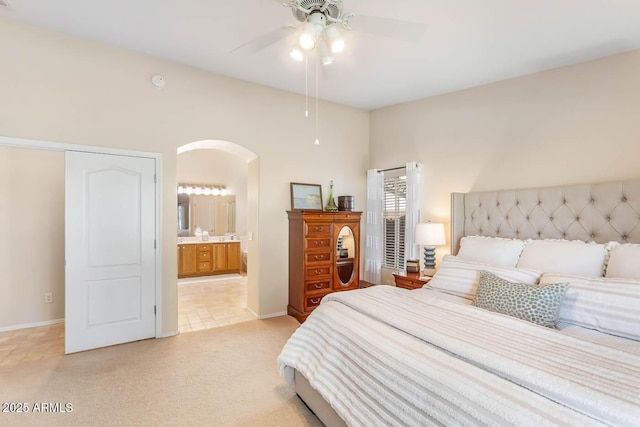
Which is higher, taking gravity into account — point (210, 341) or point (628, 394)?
point (628, 394)

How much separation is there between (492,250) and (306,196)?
91.8 inches

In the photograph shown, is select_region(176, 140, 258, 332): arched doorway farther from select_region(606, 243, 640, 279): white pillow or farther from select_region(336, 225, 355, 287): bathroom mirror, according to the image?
select_region(606, 243, 640, 279): white pillow

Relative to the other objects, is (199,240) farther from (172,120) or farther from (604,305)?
(604,305)

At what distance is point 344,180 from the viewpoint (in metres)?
4.50

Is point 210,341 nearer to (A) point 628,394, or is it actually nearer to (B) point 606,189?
(A) point 628,394

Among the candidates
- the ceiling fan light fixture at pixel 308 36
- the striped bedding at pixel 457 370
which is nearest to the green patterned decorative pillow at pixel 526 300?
the striped bedding at pixel 457 370

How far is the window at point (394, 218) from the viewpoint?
13.6 feet

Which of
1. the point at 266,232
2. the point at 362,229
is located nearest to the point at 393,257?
the point at 362,229

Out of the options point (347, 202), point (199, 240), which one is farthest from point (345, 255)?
point (199, 240)

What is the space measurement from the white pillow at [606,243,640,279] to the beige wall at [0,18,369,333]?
2.96 m

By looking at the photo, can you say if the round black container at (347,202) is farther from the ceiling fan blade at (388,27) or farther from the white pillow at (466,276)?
the ceiling fan blade at (388,27)

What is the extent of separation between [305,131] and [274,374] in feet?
9.85

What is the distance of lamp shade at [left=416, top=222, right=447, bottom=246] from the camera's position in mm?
3297

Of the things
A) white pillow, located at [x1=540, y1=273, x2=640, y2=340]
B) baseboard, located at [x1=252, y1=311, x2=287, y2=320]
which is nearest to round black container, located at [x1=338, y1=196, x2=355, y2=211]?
baseboard, located at [x1=252, y1=311, x2=287, y2=320]
